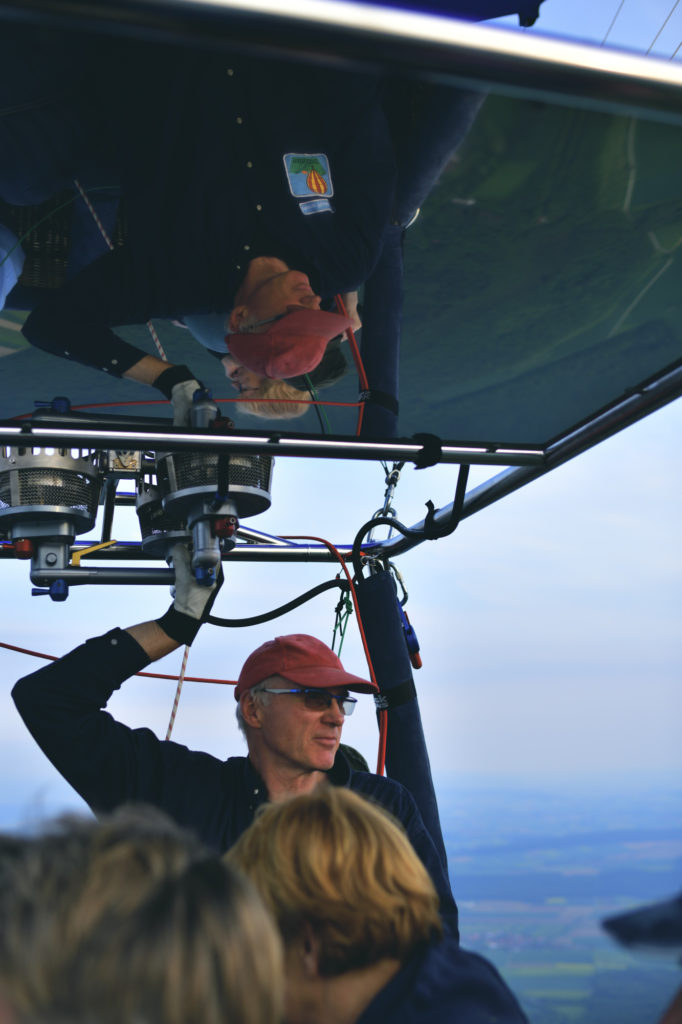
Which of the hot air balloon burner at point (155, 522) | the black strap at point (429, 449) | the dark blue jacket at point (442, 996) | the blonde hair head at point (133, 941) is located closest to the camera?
the blonde hair head at point (133, 941)

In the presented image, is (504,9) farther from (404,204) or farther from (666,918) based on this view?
(666,918)

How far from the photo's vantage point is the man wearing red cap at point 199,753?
1.65m

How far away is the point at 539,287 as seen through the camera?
129cm

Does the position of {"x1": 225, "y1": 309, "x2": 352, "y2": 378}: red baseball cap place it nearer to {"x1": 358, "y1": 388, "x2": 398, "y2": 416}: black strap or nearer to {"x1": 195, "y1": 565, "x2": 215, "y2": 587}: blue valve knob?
{"x1": 358, "y1": 388, "x2": 398, "y2": 416}: black strap

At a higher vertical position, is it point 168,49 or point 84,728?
point 168,49

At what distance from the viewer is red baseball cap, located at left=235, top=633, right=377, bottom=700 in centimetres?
179

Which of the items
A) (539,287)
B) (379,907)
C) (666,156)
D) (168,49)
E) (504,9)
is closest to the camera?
(379,907)

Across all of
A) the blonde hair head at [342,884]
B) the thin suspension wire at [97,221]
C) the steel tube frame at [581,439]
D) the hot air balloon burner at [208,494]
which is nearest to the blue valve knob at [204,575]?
the hot air balloon burner at [208,494]

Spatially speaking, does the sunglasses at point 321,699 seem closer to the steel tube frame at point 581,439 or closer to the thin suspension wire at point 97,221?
the steel tube frame at point 581,439

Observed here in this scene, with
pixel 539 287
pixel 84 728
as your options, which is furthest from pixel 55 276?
pixel 84 728

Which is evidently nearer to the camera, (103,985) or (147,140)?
(103,985)

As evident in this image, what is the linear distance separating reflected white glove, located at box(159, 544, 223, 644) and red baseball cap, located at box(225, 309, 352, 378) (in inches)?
22.1

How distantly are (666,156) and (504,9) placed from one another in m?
0.30

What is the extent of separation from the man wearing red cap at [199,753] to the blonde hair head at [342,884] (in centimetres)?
83
